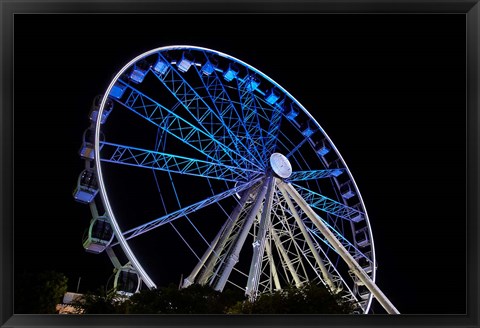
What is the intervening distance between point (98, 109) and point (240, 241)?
4828mm

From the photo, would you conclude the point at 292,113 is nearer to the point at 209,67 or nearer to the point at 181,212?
the point at 209,67

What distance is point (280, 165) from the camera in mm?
19547

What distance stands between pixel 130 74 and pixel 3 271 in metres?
9.07

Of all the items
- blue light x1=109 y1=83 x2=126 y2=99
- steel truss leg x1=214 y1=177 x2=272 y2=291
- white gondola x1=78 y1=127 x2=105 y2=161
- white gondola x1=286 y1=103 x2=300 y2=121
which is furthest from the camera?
white gondola x1=286 y1=103 x2=300 y2=121

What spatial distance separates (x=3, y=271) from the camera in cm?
1014

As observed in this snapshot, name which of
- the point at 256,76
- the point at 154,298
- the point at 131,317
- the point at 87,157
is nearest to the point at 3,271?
the point at 131,317

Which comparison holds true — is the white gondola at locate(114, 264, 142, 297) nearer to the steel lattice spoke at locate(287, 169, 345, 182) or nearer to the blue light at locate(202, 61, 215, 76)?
the steel lattice spoke at locate(287, 169, 345, 182)

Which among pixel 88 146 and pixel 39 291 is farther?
pixel 39 291

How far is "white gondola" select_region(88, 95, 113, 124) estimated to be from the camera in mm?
16875

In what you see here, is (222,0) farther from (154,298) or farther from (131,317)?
(154,298)

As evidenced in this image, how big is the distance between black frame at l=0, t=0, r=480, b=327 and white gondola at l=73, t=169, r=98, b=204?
17.7ft

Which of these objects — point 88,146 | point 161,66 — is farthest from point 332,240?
point 88,146

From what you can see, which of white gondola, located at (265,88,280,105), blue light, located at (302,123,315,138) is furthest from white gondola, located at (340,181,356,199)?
white gondola, located at (265,88,280,105)

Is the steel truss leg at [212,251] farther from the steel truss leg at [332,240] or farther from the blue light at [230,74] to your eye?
the blue light at [230,74]
